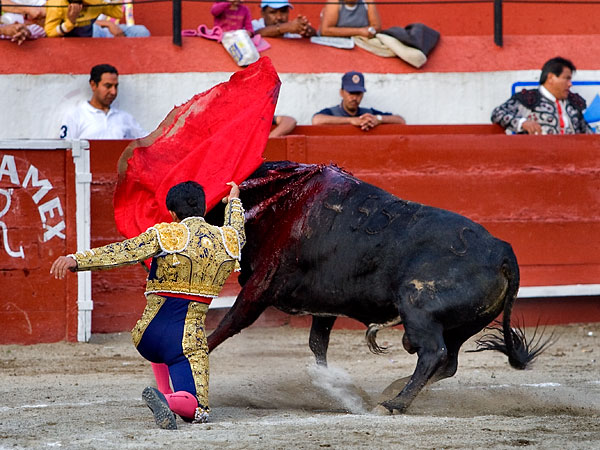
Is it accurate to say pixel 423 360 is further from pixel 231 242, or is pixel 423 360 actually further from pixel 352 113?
pixel 352 113

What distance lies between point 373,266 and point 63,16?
13.2 feet

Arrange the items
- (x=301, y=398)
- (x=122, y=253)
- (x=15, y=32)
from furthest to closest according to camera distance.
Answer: (x=15, y=32) < (x=301, y=398) < (x=122, y=253)

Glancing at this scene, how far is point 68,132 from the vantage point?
756 centimetres

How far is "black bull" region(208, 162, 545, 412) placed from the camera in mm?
4738

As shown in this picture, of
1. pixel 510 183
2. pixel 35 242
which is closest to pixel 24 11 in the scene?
pixel 35 242

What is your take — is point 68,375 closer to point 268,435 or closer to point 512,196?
point 268,435

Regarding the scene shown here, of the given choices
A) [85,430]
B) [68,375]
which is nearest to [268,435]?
[85,430]

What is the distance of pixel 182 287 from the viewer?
4.38 meters

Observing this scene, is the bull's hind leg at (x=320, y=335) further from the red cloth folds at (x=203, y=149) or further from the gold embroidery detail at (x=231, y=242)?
the gold embroidery detail at (x=231, y=242)

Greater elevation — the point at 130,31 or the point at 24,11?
the point at 24,11

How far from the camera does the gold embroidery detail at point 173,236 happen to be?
4.29 metres

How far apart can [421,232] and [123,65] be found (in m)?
3.87

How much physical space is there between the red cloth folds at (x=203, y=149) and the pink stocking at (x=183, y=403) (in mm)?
1010

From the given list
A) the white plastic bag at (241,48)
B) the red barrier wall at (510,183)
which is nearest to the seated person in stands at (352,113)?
the red barrier wall at (510,183)
